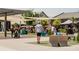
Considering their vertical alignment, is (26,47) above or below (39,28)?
below

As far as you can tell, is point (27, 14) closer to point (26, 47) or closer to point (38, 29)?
point (38, 29)

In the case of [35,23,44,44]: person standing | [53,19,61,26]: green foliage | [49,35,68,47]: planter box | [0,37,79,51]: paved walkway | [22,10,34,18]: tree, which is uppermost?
[22,10,34,18]: tree

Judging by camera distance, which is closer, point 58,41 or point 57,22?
point 57,22

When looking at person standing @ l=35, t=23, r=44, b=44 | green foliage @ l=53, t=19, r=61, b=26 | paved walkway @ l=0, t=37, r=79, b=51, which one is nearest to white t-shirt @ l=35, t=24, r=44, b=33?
person standing @ l=35, t=23, r=44, b=44

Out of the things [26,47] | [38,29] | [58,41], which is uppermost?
[38,29]

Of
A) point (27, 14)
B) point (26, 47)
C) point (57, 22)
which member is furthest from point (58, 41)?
point (27, 14)

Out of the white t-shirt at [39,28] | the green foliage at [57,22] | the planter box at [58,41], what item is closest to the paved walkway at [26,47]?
the planter box at [58,41]

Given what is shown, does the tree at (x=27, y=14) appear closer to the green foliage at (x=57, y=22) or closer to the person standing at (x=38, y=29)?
the person standing at (x=38, y=29)

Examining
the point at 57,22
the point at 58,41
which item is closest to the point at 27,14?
the point at 57,22

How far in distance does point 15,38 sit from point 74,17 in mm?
1627

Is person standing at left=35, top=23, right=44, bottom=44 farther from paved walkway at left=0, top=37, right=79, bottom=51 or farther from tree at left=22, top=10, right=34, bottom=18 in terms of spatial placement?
tree at left=22, top=10, right=34, bottom=18

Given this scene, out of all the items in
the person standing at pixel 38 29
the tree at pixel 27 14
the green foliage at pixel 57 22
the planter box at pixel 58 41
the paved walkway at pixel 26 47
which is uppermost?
the tree at pixel 27 14

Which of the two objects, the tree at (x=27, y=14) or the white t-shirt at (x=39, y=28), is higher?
the tree at (x=27, y=14)
